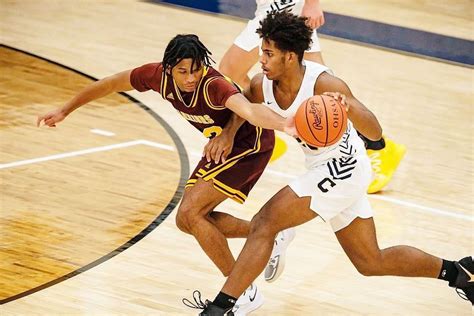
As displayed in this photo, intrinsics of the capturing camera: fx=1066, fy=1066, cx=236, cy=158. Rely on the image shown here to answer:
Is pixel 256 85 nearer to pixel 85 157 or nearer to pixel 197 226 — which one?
pixel 197 226

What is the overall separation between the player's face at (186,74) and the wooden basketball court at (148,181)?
116cm

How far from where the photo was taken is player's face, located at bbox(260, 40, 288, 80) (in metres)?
4.88

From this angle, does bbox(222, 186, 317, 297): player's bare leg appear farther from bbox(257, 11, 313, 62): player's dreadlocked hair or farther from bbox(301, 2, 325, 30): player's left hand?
bbox(301, 2, 325, 30): player's left hand

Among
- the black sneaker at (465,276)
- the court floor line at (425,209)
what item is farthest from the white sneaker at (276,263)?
the court floor line at (425,209)

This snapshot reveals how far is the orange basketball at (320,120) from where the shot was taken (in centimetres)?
465

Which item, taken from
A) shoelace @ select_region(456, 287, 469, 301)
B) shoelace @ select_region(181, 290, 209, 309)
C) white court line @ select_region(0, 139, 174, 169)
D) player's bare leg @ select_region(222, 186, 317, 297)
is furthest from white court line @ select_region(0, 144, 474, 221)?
player's bare leg @ select_region(222, 186, 317, 297)

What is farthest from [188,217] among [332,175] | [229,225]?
[332,175]

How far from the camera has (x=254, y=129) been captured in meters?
5.43

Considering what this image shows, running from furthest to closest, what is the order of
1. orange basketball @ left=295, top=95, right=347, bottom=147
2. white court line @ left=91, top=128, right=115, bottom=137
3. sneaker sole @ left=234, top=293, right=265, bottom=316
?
Result: white court line @ left=91, top=128, right=115, bottom=137 → sneaker sole @ left=234, top=293, right=265, bottom=316 → orange basketball @ left=295, top=95, right=347, bottom=147

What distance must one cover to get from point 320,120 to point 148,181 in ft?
9.02

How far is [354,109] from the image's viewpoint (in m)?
4.85

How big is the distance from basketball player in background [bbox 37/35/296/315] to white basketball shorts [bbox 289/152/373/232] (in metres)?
0.44

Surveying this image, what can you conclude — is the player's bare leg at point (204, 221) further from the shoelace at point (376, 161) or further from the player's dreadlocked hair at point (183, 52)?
the shoelace at point (376, 161)

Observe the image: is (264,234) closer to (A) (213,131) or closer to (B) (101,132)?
(A) (213,131)
